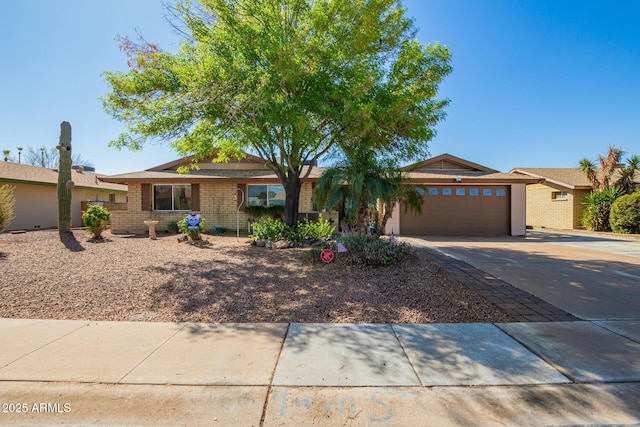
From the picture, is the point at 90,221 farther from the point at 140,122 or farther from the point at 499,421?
the point at 499,421

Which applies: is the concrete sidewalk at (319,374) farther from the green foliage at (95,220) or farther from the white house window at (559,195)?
the white house window at (559,195)

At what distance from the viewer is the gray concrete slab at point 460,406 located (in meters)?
2.41

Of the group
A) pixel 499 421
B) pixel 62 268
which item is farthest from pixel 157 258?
pixel 499 421

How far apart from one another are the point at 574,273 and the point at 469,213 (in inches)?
319

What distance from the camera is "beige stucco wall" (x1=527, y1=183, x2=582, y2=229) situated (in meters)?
19.4

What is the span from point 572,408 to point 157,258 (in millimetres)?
8322

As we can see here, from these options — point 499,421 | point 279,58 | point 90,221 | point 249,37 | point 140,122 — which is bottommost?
point 499,421

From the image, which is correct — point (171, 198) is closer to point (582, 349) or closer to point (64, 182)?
point (64, 182)

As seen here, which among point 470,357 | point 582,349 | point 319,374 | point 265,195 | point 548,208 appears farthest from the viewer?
point 548,208

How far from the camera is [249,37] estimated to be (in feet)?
25.5

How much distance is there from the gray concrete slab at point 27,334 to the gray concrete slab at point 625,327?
706 centimetres

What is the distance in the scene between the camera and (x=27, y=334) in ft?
12.8

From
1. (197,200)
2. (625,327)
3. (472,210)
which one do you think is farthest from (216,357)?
(472,210)

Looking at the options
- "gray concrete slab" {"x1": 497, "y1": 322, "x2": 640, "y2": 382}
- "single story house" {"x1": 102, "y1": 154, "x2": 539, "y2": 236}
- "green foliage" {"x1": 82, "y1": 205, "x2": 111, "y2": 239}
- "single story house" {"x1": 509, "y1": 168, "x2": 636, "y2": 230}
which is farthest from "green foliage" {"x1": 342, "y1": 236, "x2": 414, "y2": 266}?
"single story house" {"x1": 509, "y1": 168, "x2": 636, "y2": 230}
